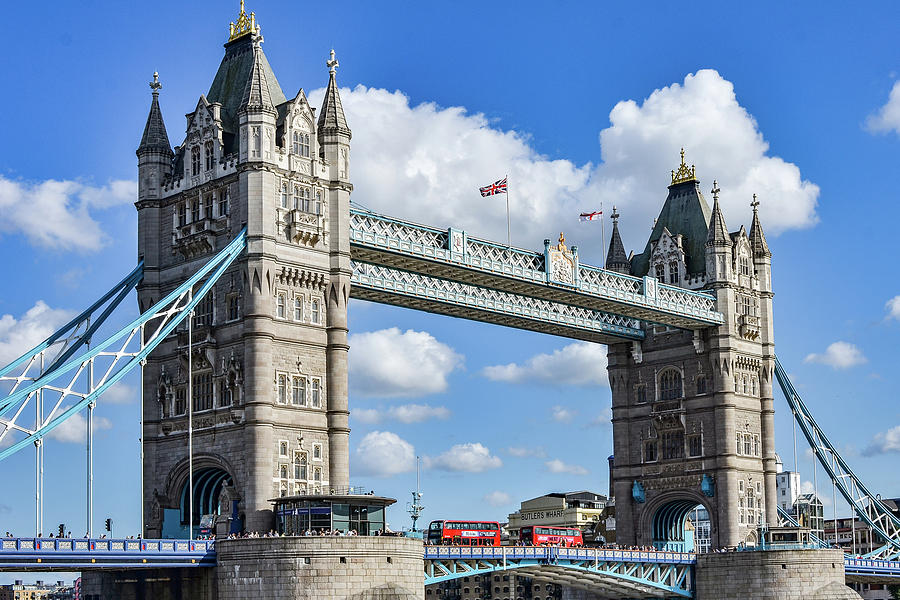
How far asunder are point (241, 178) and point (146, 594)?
22965mm

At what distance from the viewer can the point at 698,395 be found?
354 ft

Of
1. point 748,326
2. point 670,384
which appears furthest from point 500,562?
point 748,326

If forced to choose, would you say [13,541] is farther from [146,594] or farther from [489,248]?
[489,248]

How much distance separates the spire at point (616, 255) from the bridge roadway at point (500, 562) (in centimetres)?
2547

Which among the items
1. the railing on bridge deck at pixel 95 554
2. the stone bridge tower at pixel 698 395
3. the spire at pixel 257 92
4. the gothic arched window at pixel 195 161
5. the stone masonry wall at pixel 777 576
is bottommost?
the stone masonry wall at pixel 777 576

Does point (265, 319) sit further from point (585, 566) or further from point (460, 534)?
point (585, 566)

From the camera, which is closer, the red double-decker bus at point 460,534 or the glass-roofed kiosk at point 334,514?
the glass-roofed kiosk at point 334,514

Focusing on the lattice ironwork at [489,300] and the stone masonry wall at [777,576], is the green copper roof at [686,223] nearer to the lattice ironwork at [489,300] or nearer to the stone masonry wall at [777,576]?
the lattice ironwork at [489,300]

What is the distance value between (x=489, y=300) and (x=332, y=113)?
66.8 ft

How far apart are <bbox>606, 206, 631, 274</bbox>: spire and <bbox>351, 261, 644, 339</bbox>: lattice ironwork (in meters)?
5.53

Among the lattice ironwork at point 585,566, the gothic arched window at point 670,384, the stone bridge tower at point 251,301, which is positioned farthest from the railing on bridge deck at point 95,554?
the gothic arched window at point 670,384

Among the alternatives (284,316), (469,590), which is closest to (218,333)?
(284,316)

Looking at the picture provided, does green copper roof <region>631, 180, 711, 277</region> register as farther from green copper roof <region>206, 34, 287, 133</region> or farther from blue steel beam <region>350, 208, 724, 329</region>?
green copper roof <region>206, 34, 287, 133</region>

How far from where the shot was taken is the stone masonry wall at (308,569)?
221ft
